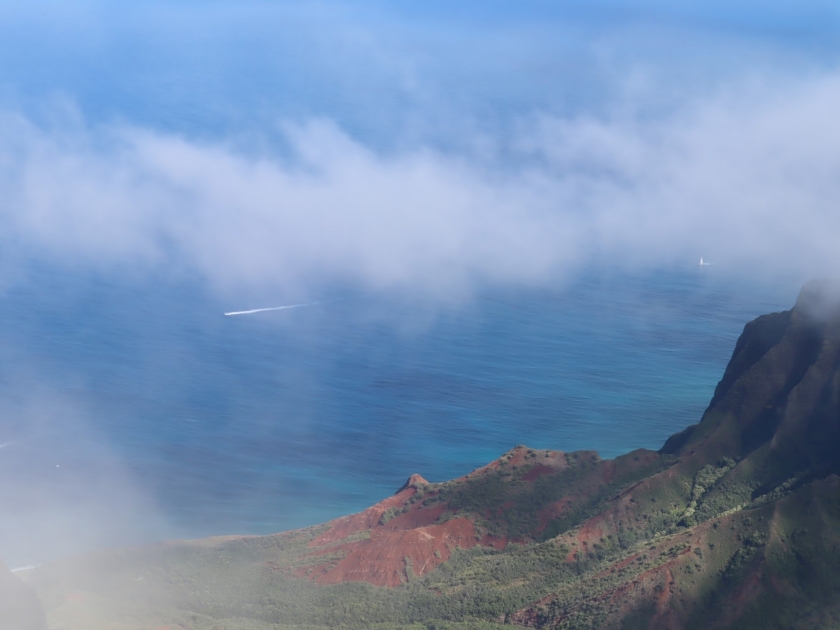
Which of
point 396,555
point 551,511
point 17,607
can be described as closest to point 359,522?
point 396,555

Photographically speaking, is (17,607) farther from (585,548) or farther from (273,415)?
(273,415)

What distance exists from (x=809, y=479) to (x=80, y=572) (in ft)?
192

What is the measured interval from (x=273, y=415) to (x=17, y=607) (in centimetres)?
9367

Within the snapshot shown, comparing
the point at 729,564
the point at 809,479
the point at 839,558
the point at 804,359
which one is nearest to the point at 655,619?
the point at 729,564

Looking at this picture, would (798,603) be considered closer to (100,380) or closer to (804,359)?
(804,359)

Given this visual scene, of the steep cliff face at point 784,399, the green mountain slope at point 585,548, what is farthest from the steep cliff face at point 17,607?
the steep cliff face at point 784,399

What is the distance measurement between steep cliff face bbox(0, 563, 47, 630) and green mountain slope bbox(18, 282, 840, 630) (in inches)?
301

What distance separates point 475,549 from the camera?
9056 centimetres

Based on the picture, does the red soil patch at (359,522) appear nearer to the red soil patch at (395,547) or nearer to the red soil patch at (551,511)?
the red soil patch at (395,547)

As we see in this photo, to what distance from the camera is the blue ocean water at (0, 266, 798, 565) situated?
13000 cm

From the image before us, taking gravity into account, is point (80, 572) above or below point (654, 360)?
below

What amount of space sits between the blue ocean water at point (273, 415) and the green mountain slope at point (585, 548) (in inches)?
1131

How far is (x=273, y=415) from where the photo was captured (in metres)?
161

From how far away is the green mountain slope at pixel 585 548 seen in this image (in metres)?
73.8
